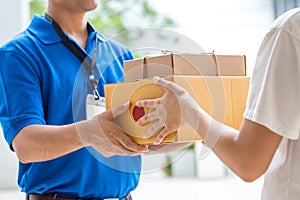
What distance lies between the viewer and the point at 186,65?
1.07 m

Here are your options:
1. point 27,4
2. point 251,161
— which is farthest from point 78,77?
point 27,4

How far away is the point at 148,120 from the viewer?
1029mm

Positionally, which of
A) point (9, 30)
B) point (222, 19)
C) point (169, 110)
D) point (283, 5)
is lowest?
point (222, 19)

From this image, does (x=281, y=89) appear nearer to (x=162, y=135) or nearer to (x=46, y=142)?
(x=162, y=135)

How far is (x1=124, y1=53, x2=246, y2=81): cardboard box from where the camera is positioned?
41.6 inches

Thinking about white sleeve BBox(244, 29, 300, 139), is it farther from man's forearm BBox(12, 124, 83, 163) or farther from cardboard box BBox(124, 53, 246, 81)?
man's forearm BBox(12, 124, 83, 163)

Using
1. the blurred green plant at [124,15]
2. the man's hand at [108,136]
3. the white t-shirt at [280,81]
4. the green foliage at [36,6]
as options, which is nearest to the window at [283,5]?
the blurred green plant at [124,15]

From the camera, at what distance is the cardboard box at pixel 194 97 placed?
3.38 ft

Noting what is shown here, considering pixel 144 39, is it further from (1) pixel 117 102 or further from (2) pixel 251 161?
(2) pixel 251 161

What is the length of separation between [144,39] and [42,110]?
0.33m

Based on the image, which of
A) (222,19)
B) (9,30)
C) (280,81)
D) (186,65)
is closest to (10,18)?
(9,30)

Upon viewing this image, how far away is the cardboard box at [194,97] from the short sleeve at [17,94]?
23cm

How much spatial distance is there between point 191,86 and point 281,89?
0.24 metres

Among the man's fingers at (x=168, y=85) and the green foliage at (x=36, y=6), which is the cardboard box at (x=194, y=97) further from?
the green foliage at (x=36, y=6)
